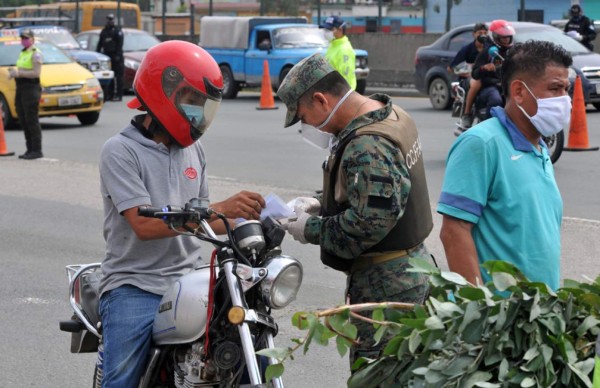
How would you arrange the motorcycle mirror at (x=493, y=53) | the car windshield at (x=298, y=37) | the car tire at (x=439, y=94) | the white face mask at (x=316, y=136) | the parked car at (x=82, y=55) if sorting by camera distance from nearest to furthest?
the white face mask at (x=316, y=136) < the motorcycle mirror at (x=493, y=53) < the car tire at (x=439, y=94) < the parked car at (x=82, y=55) < the car windshield at (x=298, y=37)

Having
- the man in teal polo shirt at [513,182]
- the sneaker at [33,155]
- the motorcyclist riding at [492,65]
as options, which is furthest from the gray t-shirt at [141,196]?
the sneaker at [33,155]

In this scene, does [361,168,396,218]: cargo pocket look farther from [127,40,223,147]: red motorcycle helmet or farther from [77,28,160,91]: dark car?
[77,28,160,91]: dark car

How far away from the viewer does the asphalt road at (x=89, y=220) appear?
6.46 meters

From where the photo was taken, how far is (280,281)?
360 cm

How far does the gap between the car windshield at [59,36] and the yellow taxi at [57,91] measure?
6.19 metres

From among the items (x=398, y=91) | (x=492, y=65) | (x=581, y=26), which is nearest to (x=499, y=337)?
(x=492, y=65)

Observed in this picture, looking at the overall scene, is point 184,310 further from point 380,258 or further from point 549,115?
point 549,115

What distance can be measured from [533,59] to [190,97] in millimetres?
1265

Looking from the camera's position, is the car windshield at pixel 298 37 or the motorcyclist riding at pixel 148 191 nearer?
the motorcyclist riding at pixel 148 191

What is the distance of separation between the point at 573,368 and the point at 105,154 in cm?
202

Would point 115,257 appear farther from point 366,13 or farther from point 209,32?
point 366,13

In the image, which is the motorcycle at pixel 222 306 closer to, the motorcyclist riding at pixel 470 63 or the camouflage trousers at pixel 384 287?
the camouflage trousers at pixel 384 287

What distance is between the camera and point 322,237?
12.4 ft

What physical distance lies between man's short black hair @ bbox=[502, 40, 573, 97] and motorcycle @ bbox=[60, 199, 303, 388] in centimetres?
108
